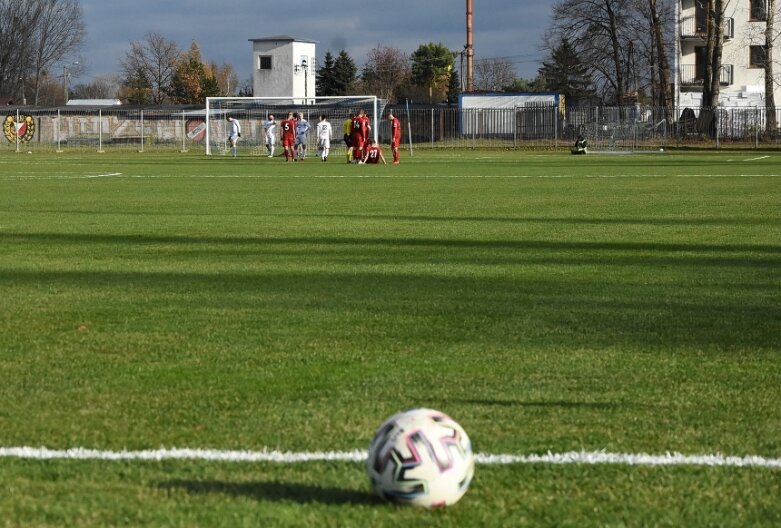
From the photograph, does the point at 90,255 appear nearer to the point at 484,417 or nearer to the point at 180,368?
the point at 180,368

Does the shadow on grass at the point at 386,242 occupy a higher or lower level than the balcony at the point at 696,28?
lower

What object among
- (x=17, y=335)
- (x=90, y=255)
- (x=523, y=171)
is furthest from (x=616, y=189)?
(x=17, y=335)

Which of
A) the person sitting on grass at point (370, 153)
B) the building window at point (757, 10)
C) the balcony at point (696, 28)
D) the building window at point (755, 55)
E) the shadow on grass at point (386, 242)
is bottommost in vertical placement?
the shadow on grass at point (386, 242)

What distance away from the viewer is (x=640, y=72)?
301 ft

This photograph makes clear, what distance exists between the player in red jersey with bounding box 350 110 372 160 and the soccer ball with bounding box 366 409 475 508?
39452 mm

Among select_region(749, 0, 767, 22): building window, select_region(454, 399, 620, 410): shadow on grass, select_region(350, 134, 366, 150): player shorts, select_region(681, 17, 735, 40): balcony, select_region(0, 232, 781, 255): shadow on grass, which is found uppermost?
select_region(749, 0, 767, 22): building window

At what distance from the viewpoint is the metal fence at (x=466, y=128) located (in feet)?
212

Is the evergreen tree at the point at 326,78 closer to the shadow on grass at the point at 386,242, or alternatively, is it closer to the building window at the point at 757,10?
the building window at the point at 757,10

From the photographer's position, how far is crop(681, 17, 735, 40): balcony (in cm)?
8381

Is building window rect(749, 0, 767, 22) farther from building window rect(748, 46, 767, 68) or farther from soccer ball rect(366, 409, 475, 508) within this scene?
soccer ball rect(366, 409, 475, 508)

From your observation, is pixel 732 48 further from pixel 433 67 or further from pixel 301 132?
pixel 433 67

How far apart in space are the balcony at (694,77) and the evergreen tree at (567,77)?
18.1m

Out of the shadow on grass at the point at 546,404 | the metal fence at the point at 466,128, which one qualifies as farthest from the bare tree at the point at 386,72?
the shadow on grass at the point at 546,404

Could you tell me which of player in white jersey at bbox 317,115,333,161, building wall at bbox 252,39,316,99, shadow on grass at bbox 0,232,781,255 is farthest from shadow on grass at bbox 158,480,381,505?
building wall at bbox 252,39,316,99
